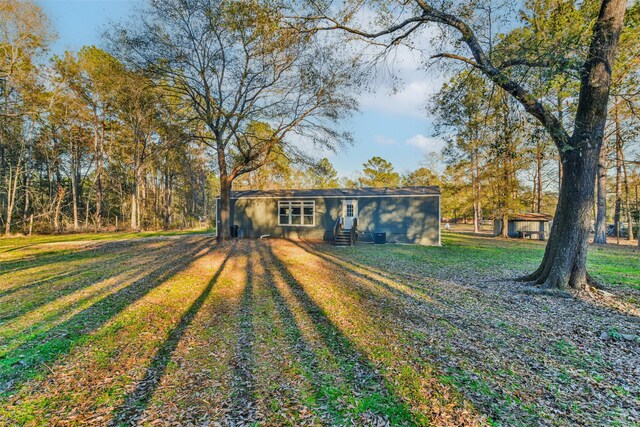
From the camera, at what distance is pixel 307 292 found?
6.03 meters

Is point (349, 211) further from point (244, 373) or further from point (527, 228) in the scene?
point (244, 373)

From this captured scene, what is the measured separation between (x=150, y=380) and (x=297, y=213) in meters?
14.7

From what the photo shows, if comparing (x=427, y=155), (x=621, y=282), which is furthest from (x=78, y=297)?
(x=427, y=155)

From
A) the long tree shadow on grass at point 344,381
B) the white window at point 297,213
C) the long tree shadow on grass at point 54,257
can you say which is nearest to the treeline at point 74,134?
the long tree shadow on grass at point 54,257

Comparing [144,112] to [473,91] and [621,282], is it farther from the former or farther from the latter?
[621,282]

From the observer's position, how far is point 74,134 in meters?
21.8

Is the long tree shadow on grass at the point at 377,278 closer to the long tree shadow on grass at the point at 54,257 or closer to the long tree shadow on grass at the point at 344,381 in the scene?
the long tree shadow on grass at the point at 344,381

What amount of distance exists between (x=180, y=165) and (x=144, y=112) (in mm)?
7989

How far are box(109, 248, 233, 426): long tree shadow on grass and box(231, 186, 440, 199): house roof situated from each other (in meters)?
12.6

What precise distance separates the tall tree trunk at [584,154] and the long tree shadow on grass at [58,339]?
27.2ft

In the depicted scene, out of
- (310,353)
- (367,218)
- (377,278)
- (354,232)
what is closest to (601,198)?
(367,218)

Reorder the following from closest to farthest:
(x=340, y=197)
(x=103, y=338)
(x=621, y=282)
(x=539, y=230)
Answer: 1. (x=103, y=338)
2. (x=621, y=282)
3. (x=340, y=197)
4. (x=539, y=230)

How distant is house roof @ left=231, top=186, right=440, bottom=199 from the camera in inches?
608

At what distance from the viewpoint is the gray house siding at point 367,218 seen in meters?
15.4
